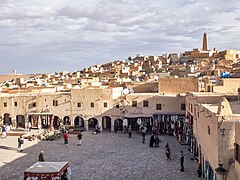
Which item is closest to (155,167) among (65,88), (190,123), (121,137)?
(190,123)

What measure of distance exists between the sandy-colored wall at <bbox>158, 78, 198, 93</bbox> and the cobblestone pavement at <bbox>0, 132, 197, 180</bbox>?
6.08 meters

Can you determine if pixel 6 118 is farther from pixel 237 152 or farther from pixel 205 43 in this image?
pixel 205 43

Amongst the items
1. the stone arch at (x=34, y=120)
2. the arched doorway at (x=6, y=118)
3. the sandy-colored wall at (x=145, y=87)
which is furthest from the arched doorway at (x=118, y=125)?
the arched doorway at (x=6, y=118)

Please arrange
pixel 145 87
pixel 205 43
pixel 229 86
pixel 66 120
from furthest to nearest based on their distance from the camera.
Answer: pixel 205 43
pixel 145 87
pixel 66 120
pixel 229 86

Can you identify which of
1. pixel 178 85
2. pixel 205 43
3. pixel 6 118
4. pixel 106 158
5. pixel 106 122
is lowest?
pixel 106 158

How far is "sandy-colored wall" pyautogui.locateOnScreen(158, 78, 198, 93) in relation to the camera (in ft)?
106

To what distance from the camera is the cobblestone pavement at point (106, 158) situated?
714 inches

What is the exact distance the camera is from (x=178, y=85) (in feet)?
109

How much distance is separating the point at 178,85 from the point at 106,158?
14.3 metres

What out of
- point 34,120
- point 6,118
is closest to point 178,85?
point 34,120

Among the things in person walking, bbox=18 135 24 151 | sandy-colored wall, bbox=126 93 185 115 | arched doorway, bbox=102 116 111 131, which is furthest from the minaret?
person walking, bbox=18 135 24 151

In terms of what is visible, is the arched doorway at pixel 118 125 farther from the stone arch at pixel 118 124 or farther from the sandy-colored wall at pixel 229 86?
the sandy-colored wall at pixel 229 86

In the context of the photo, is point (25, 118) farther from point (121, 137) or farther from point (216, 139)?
point (216, 139)

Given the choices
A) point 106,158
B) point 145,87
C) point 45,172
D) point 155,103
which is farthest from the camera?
point 145,87
